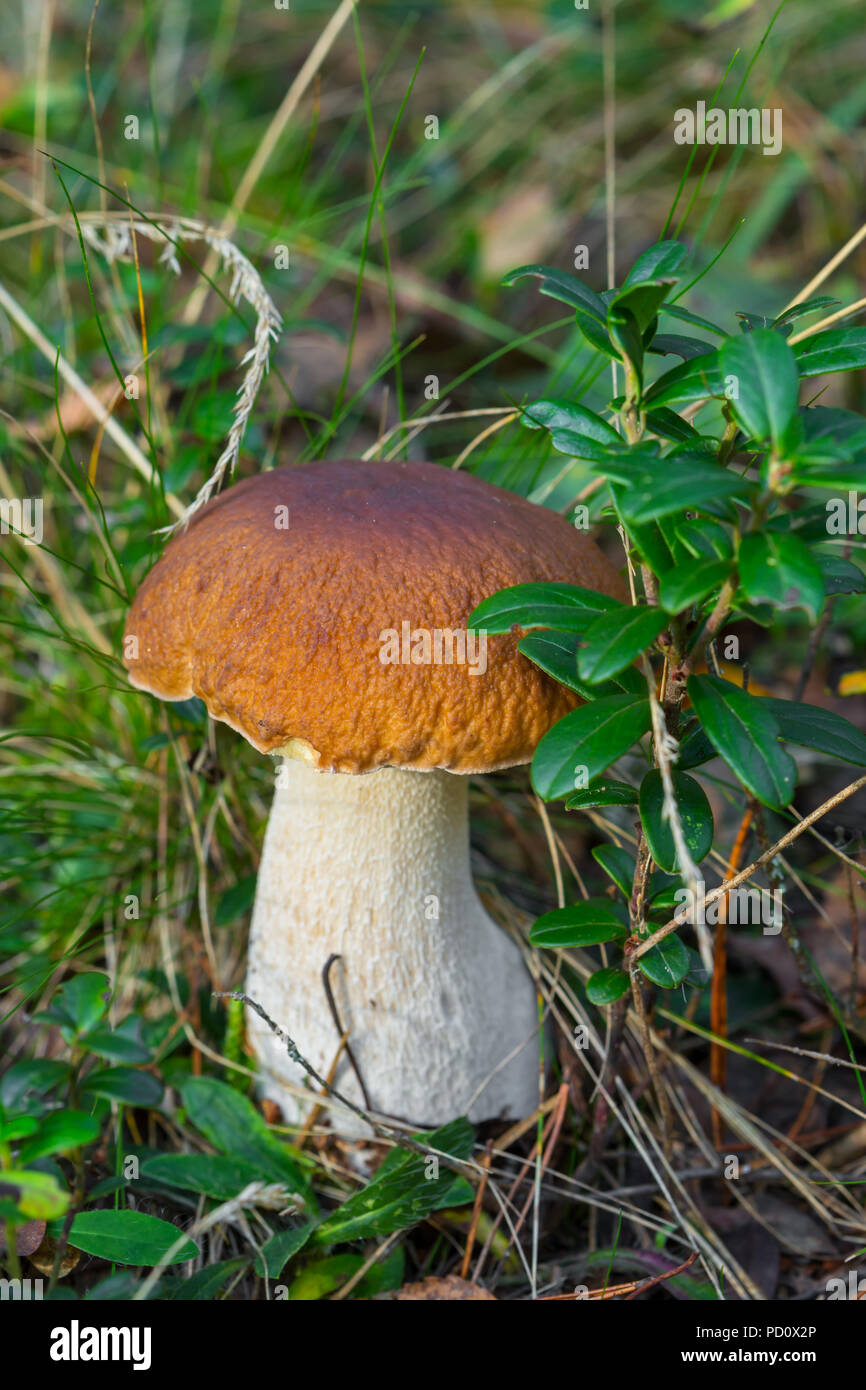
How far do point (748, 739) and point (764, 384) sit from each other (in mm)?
468

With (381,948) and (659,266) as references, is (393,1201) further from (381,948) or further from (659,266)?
(659,266)

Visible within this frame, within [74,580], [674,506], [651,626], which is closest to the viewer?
[674,506]

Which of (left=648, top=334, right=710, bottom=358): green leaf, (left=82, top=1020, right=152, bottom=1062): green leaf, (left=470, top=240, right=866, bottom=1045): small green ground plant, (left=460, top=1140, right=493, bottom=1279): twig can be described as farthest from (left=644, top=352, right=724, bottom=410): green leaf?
(left=460, top=1140, right=493, bottom=1279): twig

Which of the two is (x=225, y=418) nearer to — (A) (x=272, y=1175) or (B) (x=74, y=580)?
(B) (x=74, y=580)

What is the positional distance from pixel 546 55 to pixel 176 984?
4493 millimetres

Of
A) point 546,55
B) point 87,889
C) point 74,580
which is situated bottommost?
point 87,889

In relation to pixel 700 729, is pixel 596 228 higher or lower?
higher

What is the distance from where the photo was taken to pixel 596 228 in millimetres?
4535

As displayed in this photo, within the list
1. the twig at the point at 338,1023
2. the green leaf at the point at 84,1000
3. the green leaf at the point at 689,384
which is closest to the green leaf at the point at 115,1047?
the green leaf at the point at 84,1000

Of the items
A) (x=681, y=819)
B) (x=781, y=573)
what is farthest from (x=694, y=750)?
(x=781, y=573)

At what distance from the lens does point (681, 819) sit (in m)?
1.55
